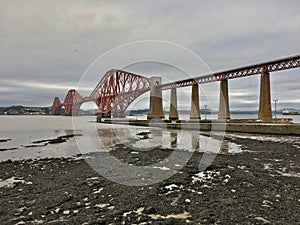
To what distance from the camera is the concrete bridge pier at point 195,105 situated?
4091 centimetres

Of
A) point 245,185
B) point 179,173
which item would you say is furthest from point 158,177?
point 245,185

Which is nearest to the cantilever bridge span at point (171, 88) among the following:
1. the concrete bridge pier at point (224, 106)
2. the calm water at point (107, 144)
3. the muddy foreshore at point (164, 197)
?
the concrete bridge pier at point (224, 106)

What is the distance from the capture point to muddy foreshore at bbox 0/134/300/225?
4.30 m

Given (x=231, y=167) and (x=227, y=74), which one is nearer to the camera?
(x=231, y=167)

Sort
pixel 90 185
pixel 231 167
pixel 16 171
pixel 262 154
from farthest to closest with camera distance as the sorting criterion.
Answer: pixel 262 154, pixel 16 171, pixel 231 167, pixel 90 185

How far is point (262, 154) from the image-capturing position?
11203mm

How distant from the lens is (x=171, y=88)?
52.3m

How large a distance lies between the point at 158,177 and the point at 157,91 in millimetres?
54040

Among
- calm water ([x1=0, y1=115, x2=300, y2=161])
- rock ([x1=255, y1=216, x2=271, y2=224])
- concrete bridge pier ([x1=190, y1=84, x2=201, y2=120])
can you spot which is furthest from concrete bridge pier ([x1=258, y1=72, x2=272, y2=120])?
rock ([x1=255, y1=216, x2=271, y2=224])

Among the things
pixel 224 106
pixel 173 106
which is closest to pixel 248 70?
pixel 224 106

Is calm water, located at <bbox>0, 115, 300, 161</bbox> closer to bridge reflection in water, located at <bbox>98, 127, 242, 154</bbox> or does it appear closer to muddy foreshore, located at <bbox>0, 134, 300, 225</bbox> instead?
bridge reflection in water, located at <bbox>98, 127, 242, 154</bbox>

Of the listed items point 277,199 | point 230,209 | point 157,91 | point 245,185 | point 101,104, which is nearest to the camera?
point 230,209

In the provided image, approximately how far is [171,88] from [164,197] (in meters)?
47.8

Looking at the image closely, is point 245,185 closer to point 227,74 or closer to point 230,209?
point 230,209
